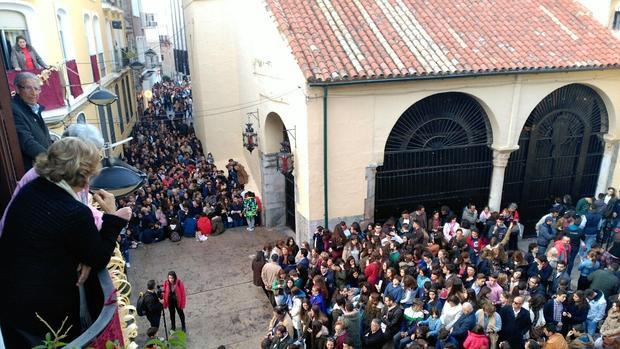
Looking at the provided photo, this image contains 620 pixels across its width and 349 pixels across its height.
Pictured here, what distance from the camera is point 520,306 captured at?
7379mm

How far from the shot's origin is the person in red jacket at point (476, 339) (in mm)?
6762

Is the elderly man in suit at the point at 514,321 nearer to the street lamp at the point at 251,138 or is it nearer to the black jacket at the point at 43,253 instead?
the black jacket at the point at 43,253

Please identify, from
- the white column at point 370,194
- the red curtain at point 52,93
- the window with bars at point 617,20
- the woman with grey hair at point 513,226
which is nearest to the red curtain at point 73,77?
the red curtain at point 52,93

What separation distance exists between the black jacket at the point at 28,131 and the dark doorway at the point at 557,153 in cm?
1277

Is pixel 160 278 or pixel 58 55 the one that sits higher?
pixel 58 55

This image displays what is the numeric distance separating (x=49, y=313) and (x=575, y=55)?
45.3ft

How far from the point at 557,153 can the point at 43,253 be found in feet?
47.5

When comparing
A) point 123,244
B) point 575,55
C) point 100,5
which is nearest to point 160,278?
point 123,244

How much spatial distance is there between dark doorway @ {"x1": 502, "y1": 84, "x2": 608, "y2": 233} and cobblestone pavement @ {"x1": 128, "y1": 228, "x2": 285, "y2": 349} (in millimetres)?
7817

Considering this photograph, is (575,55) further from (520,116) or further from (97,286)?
(97,286)

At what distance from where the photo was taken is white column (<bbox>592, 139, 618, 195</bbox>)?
13.7m

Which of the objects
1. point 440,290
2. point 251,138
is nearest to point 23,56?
point 251,138

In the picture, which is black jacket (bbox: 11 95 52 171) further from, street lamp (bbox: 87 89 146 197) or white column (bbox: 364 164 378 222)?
white column (bbox: 364 164 378 222)

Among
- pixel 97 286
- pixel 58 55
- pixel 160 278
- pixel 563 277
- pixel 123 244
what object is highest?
pixel 58 55
